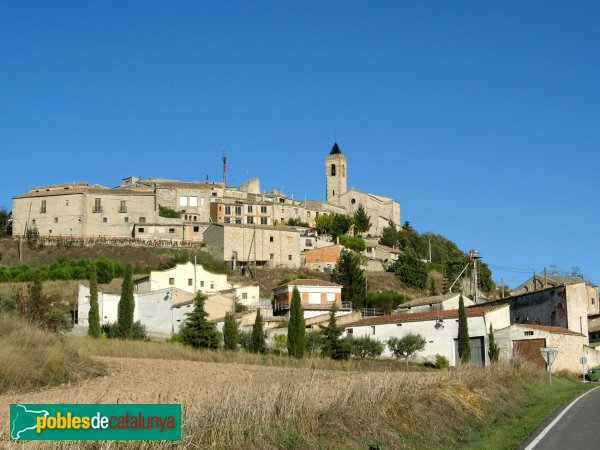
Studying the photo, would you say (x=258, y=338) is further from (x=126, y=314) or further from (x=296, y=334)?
(x=126, y=314)

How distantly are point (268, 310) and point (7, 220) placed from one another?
3764 centimetres

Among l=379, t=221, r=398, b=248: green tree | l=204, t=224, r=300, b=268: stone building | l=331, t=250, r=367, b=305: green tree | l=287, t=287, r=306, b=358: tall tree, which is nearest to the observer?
l=287, t=287, r=306, b=358: tall tree

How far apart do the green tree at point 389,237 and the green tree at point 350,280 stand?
27916 mm

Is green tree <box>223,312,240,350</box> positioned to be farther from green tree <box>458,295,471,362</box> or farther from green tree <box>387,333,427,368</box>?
green tree <box>458,295,471,362</box>

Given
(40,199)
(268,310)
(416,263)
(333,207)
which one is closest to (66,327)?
(268,310)

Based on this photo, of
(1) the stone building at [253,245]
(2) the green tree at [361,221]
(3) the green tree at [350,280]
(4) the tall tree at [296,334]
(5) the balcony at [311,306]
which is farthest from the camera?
(2) the green tree at [361,221]

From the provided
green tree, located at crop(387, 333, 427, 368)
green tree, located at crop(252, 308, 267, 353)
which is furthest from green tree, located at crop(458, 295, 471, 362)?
green tree, located at crop(252, 308, 267, 353)

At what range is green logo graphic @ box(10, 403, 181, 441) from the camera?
9.55 meters

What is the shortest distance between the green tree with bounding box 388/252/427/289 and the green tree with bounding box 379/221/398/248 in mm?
17330

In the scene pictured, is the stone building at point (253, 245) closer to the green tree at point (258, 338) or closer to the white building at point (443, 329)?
the white building at point (443, 329)

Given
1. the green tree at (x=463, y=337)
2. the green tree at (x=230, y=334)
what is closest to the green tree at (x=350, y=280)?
the green tree at (x=463, y=337)

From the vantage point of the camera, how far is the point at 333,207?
11769 cm

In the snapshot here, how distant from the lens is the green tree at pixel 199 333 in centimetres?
4828

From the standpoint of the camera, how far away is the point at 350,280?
78.6 meters
